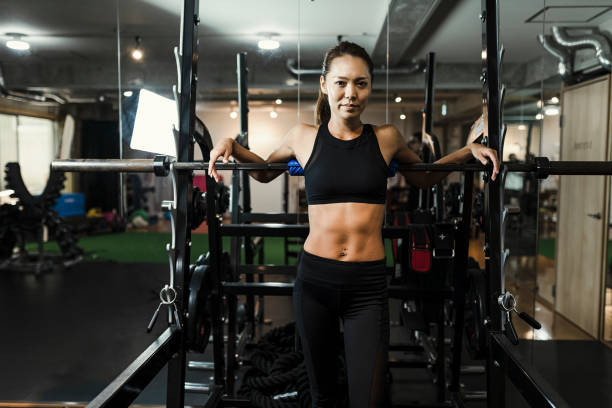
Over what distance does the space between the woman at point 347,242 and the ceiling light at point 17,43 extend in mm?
3300

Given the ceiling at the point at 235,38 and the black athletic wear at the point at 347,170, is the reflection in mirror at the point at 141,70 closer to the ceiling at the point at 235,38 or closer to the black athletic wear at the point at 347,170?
the ceiling at the point at 235,38

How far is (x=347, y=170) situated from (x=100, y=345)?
2.83 meters

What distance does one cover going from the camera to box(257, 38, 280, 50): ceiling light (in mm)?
3705

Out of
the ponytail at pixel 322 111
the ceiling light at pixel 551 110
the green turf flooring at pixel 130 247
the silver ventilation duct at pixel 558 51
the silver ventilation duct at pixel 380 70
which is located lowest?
the green turf flooring at pixel 130 247

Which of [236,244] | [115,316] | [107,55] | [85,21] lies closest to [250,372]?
[236,244]

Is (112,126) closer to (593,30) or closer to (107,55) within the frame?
(107,55)

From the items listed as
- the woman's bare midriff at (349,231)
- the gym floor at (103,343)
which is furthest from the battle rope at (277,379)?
the woman's bare midriff at (349,231)

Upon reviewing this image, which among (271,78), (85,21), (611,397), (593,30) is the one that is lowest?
(611,397)

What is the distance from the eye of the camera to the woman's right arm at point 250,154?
5.23 ft

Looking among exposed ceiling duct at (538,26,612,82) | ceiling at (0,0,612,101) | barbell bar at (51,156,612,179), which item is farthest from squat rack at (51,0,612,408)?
exposed ceiling duct at (538,26,612,82)

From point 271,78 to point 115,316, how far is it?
2538 mm

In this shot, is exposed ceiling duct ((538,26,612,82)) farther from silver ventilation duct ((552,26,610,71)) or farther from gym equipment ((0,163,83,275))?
gym equipment ((0,163,83,275))

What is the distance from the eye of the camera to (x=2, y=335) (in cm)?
351

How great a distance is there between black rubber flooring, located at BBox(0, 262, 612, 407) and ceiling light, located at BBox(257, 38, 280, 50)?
95.7 inches
